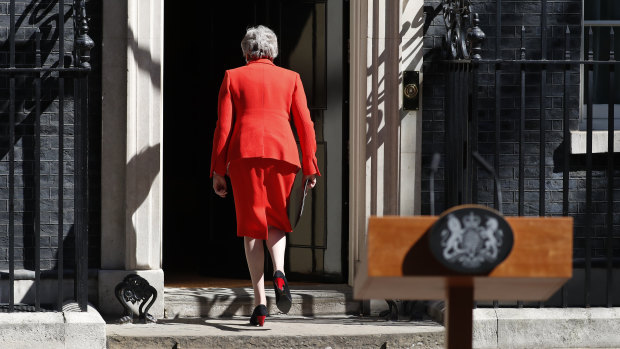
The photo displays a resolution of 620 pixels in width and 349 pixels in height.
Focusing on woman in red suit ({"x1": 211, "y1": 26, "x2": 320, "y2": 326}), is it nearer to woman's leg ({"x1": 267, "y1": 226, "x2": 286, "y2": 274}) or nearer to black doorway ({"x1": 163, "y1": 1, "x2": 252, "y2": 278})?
woman's leg ({"x1": 267, "y1": 226, "x2": 286, "y2": 274})

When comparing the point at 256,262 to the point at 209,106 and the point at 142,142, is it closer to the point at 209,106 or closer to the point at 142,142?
the point at 142,142

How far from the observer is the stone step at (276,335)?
22.4 feet

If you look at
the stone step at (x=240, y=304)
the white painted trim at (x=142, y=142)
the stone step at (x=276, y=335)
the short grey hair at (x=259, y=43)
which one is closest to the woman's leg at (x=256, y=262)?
the stone step at (x=276, y=335)

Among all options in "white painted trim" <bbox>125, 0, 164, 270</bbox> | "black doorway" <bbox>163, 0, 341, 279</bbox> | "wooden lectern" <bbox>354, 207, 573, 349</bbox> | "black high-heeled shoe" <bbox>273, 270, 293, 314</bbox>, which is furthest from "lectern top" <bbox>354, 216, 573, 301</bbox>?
"black doorway" <bbox>163, 0, 341, 279</bbox>

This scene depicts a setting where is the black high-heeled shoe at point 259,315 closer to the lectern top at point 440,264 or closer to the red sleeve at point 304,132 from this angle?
the red sleeve at point 304,132

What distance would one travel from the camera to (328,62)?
832 cm

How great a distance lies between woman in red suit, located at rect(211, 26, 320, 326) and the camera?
707 centimetres

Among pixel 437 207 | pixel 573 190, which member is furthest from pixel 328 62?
pixel 573 190

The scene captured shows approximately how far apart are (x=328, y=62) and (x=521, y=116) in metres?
1.68

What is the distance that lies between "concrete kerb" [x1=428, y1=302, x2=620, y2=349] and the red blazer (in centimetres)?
145

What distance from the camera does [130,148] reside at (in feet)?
24.6

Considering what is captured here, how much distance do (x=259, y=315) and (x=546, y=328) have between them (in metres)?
1.80

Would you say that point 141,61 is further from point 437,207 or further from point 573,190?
point 573,190

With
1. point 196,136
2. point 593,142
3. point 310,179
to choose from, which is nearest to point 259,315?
point 310,179
